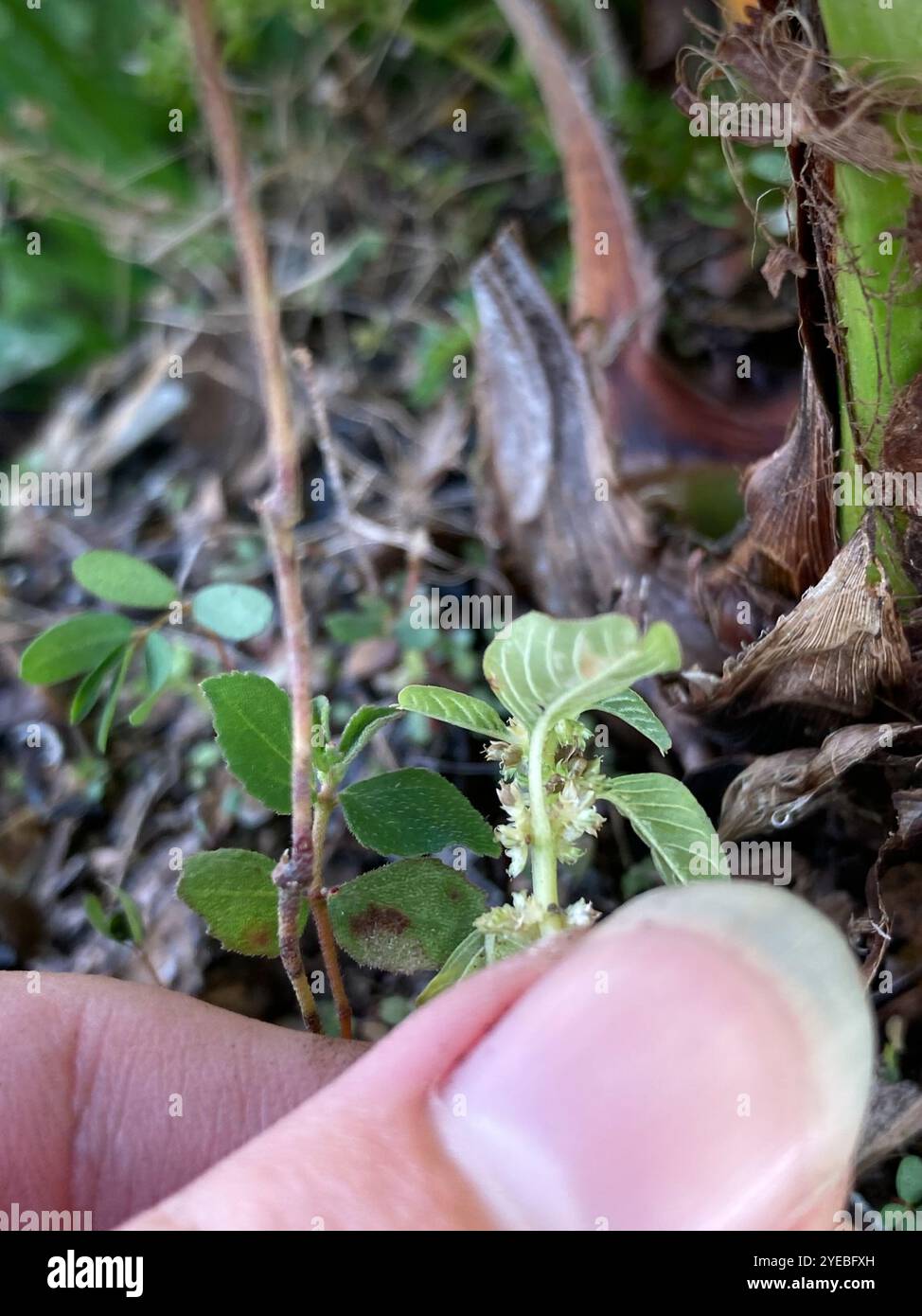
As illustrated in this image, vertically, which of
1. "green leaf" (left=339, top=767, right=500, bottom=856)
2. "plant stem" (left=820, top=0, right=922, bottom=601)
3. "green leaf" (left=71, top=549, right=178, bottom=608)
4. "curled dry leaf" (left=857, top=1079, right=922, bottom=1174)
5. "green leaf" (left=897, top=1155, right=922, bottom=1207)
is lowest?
"green leaf" (left=897, top=1155, right=922, bottom=1207)

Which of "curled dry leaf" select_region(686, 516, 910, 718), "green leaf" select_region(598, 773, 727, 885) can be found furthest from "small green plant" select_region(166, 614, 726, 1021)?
"curled dry leaf" select_region(686, 516, 910, 718)

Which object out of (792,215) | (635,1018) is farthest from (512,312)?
(635,1018)

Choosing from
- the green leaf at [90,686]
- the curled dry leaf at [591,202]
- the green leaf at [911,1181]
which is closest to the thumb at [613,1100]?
the green leaf at [911,1181]

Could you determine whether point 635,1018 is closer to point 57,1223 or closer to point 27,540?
point 57,1223

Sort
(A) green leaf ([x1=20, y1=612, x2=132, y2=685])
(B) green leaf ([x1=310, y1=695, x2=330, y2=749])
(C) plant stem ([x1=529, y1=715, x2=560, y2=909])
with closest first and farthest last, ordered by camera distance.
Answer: (C) plant stem ([x1=529, y1=715, x2=560, y2=909]) → (B) green leaf ([x1=310, y1=695, x2=330, y2=749]) → (A) green leaf ([x1=20, y1=612, x2=132, y2=685])

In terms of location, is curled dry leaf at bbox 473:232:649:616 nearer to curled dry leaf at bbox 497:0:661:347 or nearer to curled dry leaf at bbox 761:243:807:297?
curled dry leaf at bbox 497:0:661:347

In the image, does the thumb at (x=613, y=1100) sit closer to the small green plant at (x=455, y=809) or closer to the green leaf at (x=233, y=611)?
the small green plant at (x=455, y=809)

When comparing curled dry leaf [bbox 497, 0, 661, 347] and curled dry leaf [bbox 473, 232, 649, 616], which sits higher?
curled dry leaf [bbox 497, 0, 661, 347]

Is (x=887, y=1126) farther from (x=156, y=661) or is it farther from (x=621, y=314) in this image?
(x=621, y=314)
